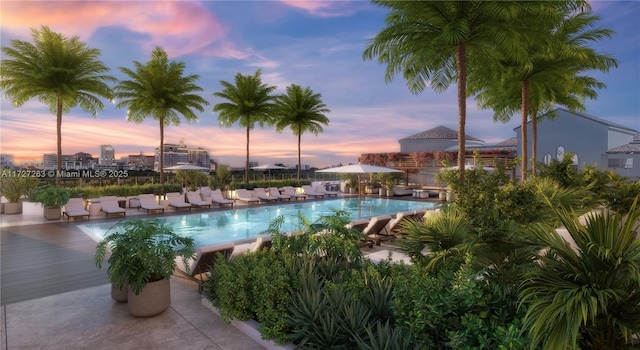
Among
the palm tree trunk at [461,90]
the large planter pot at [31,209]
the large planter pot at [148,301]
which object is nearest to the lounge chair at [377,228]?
the palm tree trunk at [461,90]

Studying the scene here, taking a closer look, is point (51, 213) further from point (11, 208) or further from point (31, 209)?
point (31, 209)

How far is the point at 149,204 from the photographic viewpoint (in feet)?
53.7

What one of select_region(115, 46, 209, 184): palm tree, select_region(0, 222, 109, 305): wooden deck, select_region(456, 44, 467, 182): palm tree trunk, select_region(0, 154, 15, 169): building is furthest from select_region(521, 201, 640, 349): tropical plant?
select_region(0, 154, 15, 169): building

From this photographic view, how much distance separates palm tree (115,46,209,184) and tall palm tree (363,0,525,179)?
51.3ft

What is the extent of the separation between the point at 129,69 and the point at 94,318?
20.2 meters

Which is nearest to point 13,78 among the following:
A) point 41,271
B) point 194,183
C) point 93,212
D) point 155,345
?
point 93,212

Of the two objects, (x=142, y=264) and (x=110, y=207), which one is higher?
(x=142, y=264)

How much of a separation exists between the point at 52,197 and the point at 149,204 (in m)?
3.76

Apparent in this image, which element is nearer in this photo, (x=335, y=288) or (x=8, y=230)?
(x=335, y=288)

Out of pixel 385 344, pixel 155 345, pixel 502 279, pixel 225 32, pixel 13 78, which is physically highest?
pixel 225 32

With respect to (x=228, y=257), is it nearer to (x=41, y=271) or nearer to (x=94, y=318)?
(x=94, y=318)

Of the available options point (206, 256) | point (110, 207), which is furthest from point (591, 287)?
point (110, 207)

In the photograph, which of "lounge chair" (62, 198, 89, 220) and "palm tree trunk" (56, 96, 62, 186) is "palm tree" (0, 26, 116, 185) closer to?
"palm tree trunk" (56, 96, 62, 186)

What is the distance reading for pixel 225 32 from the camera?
1402cm
